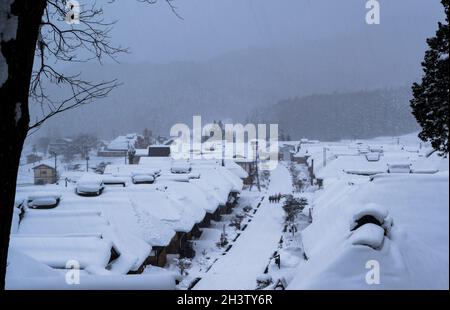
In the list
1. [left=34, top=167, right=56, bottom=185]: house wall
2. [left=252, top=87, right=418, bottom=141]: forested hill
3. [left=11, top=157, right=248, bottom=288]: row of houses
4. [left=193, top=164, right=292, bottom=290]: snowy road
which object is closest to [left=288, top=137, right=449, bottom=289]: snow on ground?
[left=11, top=157, right=248, bottom=288]: row of houses

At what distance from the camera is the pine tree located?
18.3 ft

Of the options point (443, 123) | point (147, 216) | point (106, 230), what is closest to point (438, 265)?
point (443, 123)

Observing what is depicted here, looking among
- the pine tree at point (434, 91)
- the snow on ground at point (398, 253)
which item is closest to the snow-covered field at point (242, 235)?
the snow on ground at point (398, 253)

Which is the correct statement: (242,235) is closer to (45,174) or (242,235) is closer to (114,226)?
(114,226)

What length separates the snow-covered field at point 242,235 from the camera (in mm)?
3945

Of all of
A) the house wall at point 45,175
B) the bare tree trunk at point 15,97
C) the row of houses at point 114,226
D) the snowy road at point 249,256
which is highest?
the bare tree trunk at point 15,97

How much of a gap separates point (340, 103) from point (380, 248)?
122 meters

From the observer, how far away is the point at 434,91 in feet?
19.2

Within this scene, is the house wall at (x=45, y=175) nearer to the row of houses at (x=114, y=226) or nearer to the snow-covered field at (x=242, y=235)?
the snow-covered field at (x=242, y=235)

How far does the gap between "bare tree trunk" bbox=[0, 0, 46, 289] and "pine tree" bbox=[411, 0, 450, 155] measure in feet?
14.9

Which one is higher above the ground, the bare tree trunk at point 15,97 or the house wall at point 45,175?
the bare tree trunk at point 15,97

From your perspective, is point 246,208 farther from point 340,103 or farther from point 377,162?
point 340,103

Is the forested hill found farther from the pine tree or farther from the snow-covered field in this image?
the pine tree

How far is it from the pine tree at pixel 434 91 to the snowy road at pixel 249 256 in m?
9.64
